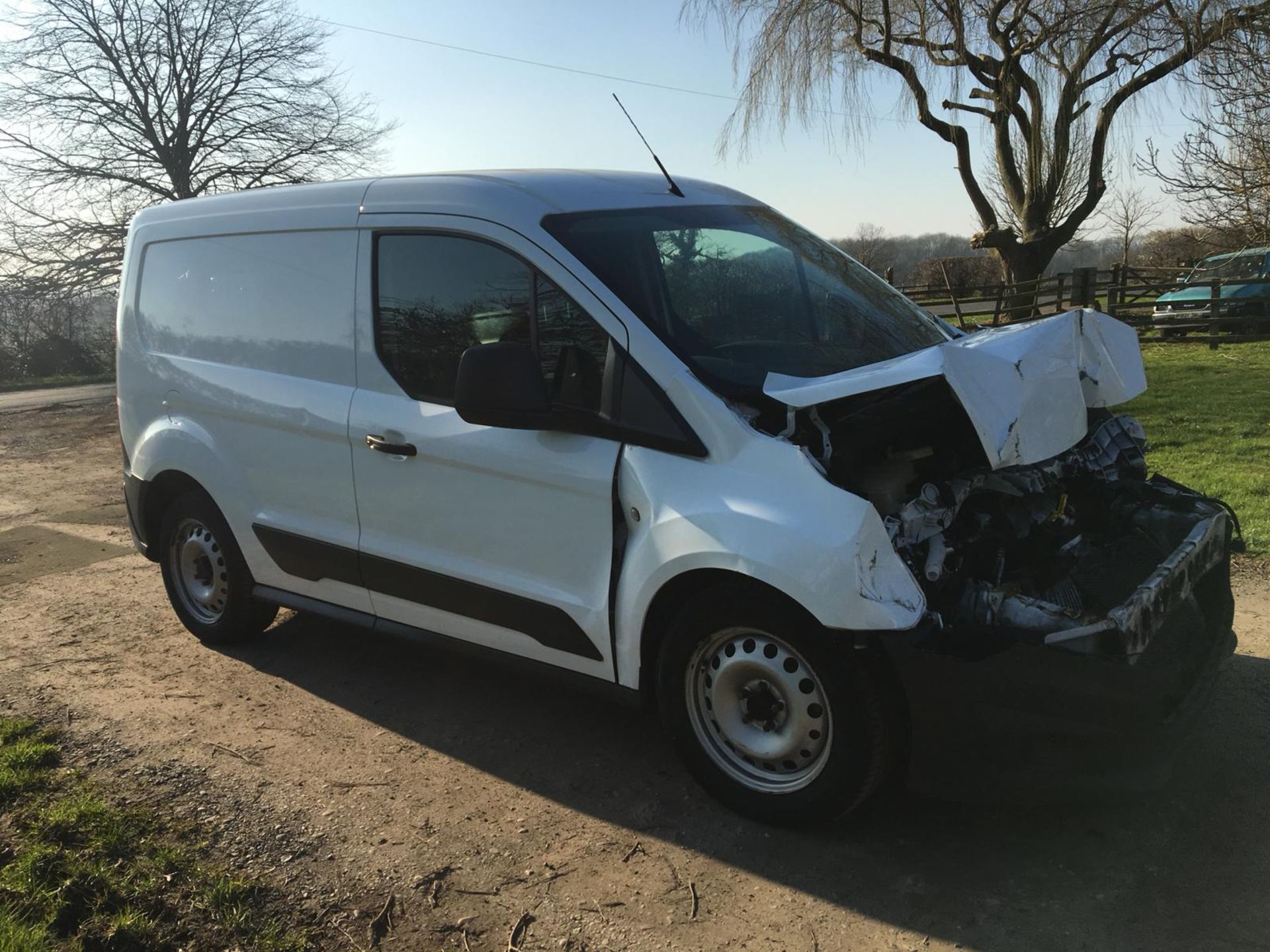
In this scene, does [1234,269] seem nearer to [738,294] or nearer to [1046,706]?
[738,294]

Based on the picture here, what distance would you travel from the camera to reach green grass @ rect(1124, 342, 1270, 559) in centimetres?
662

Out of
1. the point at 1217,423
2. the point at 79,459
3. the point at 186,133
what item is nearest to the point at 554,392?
the point at 1217,423

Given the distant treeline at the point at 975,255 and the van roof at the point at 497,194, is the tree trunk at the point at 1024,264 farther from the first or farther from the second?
the van roof at the point at 497,194

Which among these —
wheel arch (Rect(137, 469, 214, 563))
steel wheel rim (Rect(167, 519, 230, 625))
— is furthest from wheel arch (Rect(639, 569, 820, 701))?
wheel arch (Rect(137, 469, 214, 563))

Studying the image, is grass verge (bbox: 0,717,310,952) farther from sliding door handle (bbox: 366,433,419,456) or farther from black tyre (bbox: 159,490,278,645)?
sliding door handle (bbox: 366,433,419,456)

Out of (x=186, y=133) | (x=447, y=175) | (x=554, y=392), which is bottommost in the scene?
(x=554, y=392)

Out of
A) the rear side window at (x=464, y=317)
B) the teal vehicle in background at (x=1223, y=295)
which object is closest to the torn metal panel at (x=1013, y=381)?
the rear side window at (x=464, y=317)

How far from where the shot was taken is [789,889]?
295 cm

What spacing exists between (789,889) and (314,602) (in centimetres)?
252

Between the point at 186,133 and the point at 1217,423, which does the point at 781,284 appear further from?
the point at 186,133

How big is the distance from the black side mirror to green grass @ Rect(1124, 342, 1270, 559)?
445 cm

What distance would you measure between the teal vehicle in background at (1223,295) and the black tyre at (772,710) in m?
16.8

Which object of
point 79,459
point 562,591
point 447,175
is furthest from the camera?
point 79,459

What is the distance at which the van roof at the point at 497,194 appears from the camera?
3680 millimetres
